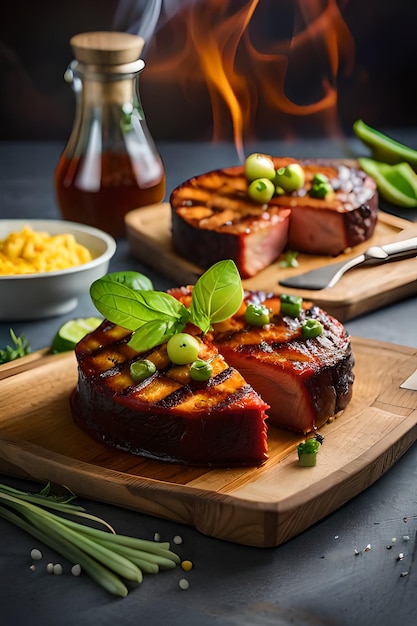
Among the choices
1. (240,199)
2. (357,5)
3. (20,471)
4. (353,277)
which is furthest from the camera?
(357,5)

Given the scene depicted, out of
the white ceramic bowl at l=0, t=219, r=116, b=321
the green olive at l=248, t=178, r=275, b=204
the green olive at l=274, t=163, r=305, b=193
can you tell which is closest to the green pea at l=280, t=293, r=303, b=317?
the white ceramic bowl at l=0, t=219, r=116, b=321

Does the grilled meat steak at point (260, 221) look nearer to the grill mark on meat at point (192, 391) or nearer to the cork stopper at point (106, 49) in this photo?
the cork stopper at point (106, 49)

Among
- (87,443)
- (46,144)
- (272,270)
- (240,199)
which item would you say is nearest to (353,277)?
(272,270)

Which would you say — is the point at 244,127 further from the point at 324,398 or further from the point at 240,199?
the point at 324,398

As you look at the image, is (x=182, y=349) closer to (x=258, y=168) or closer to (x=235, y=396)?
(x=235, y=396)

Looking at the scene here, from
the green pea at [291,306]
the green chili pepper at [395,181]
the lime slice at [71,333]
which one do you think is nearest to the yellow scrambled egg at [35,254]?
the lime slice at [71,333]
